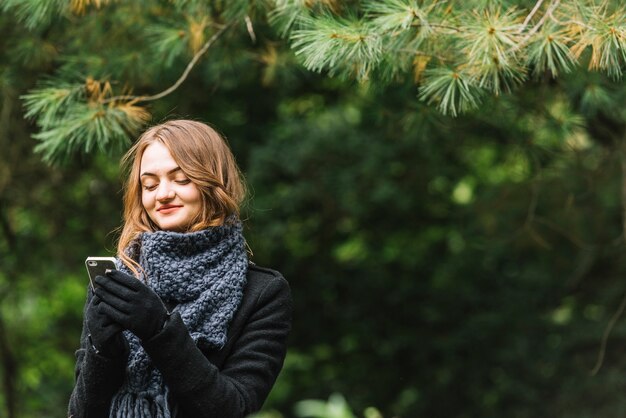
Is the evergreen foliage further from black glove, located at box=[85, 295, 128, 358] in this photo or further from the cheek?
A: black glove, located at box=[85, 295, 128, 358]

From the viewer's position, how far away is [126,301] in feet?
5.66

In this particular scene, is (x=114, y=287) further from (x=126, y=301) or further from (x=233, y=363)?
(x=233, y=363)

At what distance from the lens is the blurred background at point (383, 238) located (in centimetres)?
472

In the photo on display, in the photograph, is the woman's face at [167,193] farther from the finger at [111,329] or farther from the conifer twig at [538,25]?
the conifer twig at [538,25]

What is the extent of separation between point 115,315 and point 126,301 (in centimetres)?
3

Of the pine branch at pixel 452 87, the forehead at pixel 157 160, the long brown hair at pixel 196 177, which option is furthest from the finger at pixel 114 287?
the pine branch at pixel 452 87

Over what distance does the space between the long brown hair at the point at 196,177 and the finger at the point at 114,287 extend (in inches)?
8.4

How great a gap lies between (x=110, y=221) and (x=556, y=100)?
279cm

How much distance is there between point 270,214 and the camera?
5.70 metres

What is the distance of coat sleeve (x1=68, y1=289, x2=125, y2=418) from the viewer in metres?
1.83

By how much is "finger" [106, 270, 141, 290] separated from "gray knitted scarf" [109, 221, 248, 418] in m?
0.15

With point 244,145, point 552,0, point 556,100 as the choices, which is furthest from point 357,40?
point 244,145

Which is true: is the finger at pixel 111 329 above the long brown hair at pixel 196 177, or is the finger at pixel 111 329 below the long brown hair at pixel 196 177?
below

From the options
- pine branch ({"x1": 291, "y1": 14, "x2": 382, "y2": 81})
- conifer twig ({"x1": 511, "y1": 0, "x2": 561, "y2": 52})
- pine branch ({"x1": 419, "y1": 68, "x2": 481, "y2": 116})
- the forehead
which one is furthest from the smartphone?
conifer twig ({"x1": 511, "y1": 0, "x2": 561, "y2": 52})
